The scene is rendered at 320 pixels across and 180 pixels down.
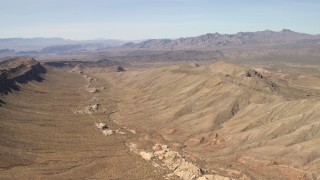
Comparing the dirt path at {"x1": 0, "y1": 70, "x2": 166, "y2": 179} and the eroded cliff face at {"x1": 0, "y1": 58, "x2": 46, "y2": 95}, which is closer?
the dirt path at {"x1": 0, "y1": 70, "x2": 166, "y2": 179}

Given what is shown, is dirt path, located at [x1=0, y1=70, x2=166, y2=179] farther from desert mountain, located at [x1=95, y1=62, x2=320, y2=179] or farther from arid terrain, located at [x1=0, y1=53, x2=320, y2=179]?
desert mountain, located at [x1=95, y1=62, x2=320, y2=179]

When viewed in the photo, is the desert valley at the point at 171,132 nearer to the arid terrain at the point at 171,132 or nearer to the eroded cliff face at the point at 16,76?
the arid terrain at the point at 171,132

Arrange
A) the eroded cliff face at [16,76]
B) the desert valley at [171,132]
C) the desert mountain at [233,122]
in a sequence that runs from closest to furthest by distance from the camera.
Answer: the desert valley at [171,132] < the desert mountain at [233,122] < the eroded cliff face at [16,76]

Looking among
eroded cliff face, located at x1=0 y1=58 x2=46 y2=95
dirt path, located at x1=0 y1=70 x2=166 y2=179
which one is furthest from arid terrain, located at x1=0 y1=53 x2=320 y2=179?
eroded cliff face, located at x1=0 y1=58 x2=46 y2=95

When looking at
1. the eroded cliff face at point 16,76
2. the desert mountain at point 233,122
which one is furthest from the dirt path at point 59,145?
the desert mountain at point 233,122

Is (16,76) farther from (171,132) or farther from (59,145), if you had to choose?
(171,132)

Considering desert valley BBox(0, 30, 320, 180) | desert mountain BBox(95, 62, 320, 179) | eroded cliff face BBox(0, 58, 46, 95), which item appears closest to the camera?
desert valley BBox(0, 30, 320, 180)

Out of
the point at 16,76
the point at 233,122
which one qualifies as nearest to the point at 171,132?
the point at 233,122
